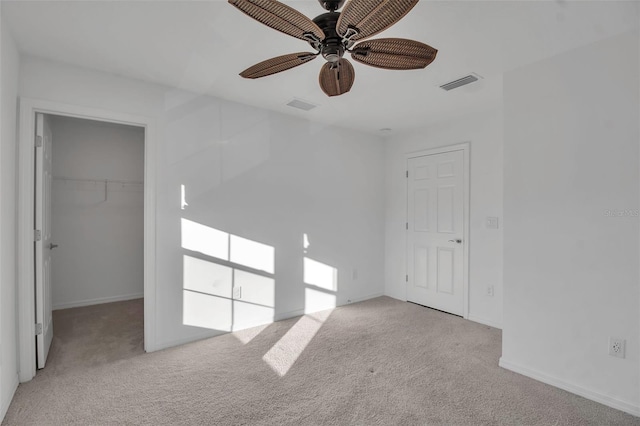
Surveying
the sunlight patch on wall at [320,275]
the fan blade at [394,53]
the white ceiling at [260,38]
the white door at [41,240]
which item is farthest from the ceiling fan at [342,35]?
the sunlight patch on wall at [320,275]

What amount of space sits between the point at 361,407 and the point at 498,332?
203 centimetres

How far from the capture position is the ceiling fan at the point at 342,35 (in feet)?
4.00

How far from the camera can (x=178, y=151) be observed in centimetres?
301

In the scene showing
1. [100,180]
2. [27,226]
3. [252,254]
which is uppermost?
[100,180]

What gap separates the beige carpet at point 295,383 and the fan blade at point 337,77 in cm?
205

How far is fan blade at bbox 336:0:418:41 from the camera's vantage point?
1.19m

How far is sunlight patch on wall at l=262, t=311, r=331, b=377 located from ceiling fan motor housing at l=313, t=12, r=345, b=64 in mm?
2260

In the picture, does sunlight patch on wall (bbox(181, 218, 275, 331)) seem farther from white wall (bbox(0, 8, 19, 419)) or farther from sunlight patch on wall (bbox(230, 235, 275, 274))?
white wall (bbox(0, 8, 19, 419))

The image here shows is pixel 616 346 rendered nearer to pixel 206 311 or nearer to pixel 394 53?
pixel 394 53

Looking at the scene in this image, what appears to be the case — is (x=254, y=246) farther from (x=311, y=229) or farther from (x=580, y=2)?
(x=580, y=2)

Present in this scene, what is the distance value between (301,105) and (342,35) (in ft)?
6.77

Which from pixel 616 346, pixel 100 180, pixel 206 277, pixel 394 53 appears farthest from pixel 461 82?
pixel 100 180

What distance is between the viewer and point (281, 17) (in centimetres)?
129

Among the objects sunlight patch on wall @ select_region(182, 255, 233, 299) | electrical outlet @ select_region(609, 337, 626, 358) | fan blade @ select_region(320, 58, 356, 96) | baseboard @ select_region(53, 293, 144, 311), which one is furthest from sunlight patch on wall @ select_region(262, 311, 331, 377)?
baseboard @ select_region(53, 293, 144, 311)
